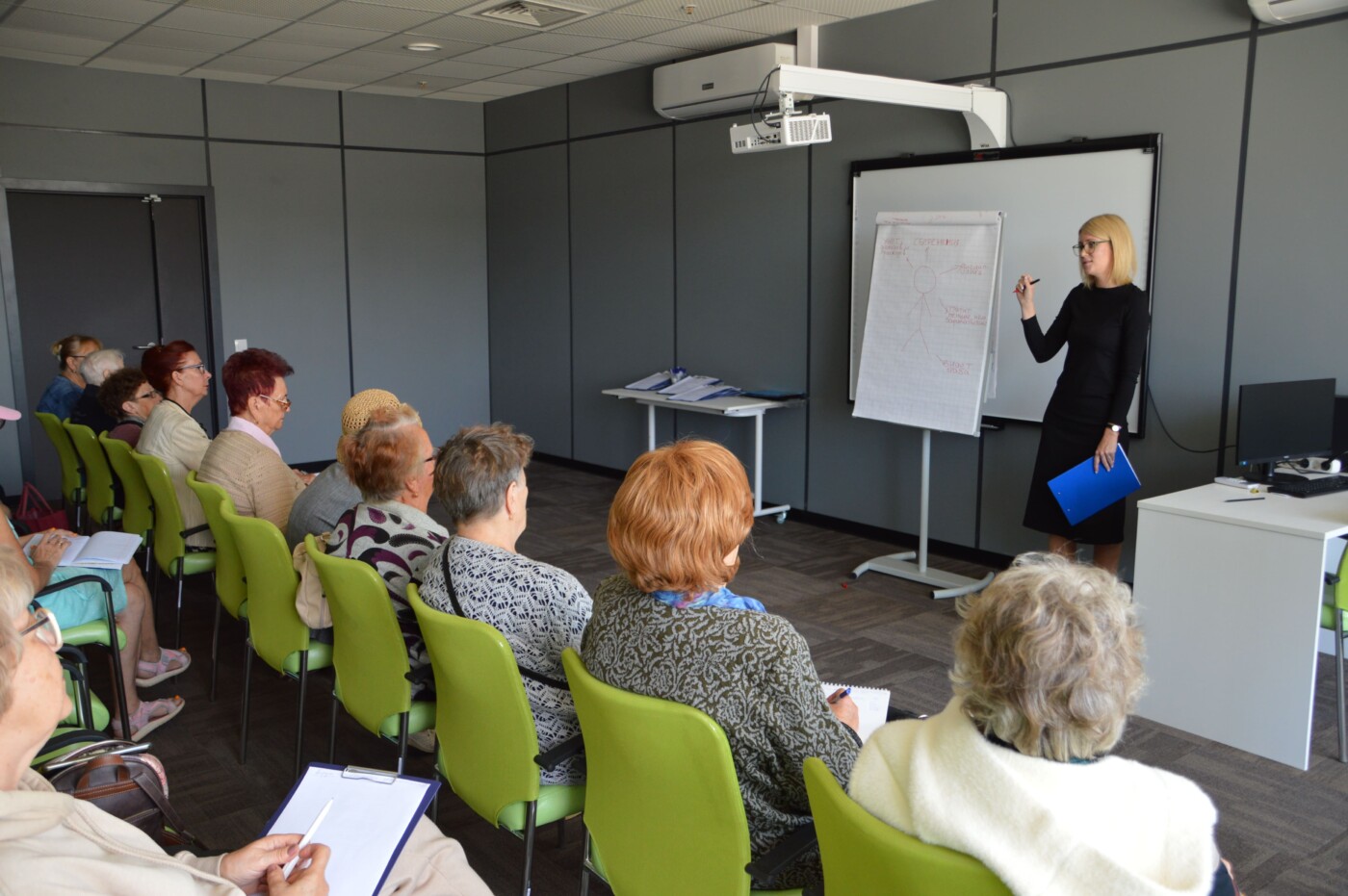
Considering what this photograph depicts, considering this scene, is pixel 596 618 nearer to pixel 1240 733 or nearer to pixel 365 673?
pixel 365 673

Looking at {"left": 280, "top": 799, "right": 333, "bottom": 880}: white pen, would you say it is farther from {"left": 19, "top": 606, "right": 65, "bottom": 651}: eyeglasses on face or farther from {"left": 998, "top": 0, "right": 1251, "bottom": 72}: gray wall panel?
{"left": 998, "top": 0, "right": 1251, "bottom": 72}: gray wall panel

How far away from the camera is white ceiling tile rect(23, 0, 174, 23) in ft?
17.3

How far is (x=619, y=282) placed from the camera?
24.7ft

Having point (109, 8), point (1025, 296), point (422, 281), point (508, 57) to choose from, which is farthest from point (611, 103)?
point (1025, 296)

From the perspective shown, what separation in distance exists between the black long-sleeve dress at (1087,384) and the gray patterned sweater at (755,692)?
2960mm

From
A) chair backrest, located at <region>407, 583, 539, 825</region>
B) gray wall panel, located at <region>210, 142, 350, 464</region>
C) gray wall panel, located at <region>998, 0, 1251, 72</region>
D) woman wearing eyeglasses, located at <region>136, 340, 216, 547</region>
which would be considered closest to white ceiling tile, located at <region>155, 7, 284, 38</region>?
gray wall panel, located at <region>210, 142, 350, 464</region>

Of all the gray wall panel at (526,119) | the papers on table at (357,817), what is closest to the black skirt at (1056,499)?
the papers on table at (357,817)

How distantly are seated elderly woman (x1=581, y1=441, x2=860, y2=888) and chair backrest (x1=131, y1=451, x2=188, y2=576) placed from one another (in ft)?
8.07

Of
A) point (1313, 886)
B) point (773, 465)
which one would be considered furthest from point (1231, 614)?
point (773, 465)

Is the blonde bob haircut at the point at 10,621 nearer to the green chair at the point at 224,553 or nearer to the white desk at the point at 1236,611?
the green chair at the point at 224,553

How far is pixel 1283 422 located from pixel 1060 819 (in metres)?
3.18

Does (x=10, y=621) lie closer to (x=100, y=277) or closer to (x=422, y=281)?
(x=100, y=277)

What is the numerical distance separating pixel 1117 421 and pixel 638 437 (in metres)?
3.96

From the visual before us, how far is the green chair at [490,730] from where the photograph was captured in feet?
6.24
